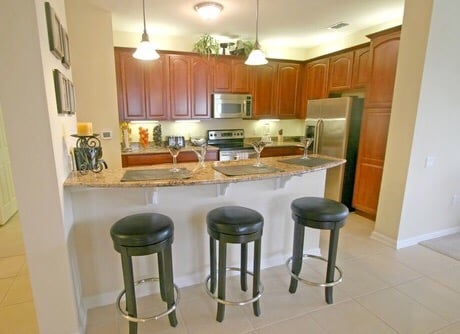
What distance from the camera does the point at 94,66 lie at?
340 cm

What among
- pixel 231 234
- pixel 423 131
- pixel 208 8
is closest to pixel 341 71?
pixel 423 131

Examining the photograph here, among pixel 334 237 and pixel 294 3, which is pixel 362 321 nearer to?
pixel 334 237

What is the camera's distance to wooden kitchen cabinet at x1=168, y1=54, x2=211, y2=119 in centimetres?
420

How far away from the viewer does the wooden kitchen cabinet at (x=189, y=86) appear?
13.8 feet

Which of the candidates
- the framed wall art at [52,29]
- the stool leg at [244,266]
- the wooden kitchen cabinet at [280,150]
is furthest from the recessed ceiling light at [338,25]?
the framed wall art at [52,29]

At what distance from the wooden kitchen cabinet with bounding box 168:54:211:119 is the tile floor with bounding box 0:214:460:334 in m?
2.81

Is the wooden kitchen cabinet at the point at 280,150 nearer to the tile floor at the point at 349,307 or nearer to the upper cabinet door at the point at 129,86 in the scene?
the upper cabinet door at the point at 129,86

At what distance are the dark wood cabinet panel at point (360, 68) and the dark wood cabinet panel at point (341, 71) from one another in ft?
0.23

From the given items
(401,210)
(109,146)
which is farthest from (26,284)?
(401,210)

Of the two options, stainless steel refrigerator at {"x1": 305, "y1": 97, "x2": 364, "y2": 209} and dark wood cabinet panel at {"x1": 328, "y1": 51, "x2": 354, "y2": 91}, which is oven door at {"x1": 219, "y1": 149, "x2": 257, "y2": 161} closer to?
stainless steel refrigerator at {"x1": 305, "y1": 97, "x2": 364, "y2": 209}

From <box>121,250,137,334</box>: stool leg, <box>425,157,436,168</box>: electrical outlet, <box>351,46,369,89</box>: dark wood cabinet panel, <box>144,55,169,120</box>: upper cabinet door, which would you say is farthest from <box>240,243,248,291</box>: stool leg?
<box>351,46,369,89</box>: dark wood cabinet panel

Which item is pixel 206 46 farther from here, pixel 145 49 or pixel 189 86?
pixel 145 49

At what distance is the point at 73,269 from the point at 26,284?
1017 mm

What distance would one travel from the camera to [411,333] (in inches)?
71.8
